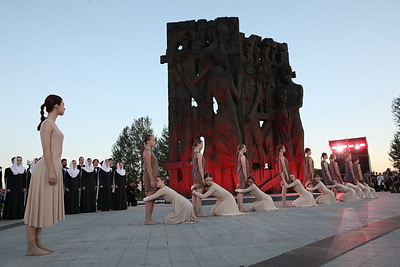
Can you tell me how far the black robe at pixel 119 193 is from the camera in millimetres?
14086

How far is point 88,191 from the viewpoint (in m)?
13.0

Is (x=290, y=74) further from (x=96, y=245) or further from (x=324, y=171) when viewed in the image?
(x=96, y=245)

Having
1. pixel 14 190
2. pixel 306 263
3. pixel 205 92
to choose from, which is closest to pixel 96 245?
pixel 306 263

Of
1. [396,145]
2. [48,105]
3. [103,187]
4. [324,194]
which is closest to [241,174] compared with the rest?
[324,194]

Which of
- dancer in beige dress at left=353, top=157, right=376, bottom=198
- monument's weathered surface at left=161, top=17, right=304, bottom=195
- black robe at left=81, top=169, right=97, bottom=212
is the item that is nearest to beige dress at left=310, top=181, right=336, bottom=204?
dancer in beige dress at left=353, top=157, right=376, bottom=198

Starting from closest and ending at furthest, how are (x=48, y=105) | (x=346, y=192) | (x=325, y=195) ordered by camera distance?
1. (x=48, y=105)
2. (x=325, y=195)
3. (x=346, y=192)

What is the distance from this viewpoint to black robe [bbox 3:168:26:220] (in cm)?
1103

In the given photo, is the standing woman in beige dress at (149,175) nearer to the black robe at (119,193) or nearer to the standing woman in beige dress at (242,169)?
the standing woman in beige dress at (242,169)

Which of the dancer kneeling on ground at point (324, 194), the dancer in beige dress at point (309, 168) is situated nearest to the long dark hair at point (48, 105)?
the dancer in beige dress at point (309, 168)

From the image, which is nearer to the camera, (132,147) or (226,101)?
(226,101)

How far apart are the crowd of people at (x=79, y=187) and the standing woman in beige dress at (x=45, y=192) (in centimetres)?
762

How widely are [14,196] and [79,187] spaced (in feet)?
Result: 7.82

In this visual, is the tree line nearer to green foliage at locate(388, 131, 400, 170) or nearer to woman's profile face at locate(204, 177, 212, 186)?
green foliage at locate(388, 131, 400, 170)

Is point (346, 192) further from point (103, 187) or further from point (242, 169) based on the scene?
point (103, 187)
